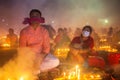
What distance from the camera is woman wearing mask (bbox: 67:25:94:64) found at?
338 inches

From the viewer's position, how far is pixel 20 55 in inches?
308

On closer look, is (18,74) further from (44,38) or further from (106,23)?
(106,23)

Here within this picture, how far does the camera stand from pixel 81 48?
29.3 ft

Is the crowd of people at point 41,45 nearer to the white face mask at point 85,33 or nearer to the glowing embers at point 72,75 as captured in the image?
the white face mask at point 85,33

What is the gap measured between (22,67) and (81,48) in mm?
A: 2431

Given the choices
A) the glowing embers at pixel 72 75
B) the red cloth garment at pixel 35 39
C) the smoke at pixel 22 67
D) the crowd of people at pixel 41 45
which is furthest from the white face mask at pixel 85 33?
the glowing embers at pixel 72 75

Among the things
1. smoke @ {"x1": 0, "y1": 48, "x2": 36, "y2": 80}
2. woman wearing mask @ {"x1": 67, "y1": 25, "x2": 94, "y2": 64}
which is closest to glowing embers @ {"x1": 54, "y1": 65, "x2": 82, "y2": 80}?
smoke @ {"x1": 0, "y1": 48, "x2": 36, "y2": 80}

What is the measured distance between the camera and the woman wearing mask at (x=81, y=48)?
859 centimetres

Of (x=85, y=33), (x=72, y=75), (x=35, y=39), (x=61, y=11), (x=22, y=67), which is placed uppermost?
(x=61, y=11)

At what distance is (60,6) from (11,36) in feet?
29.5

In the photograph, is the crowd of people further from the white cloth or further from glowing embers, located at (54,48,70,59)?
glowing embers, located at (54,48,70,59)

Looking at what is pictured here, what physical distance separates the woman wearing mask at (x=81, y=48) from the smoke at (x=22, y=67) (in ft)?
5.28

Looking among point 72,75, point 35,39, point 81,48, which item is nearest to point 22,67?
point 35,39

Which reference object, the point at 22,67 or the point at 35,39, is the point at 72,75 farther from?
the point at 35,39
